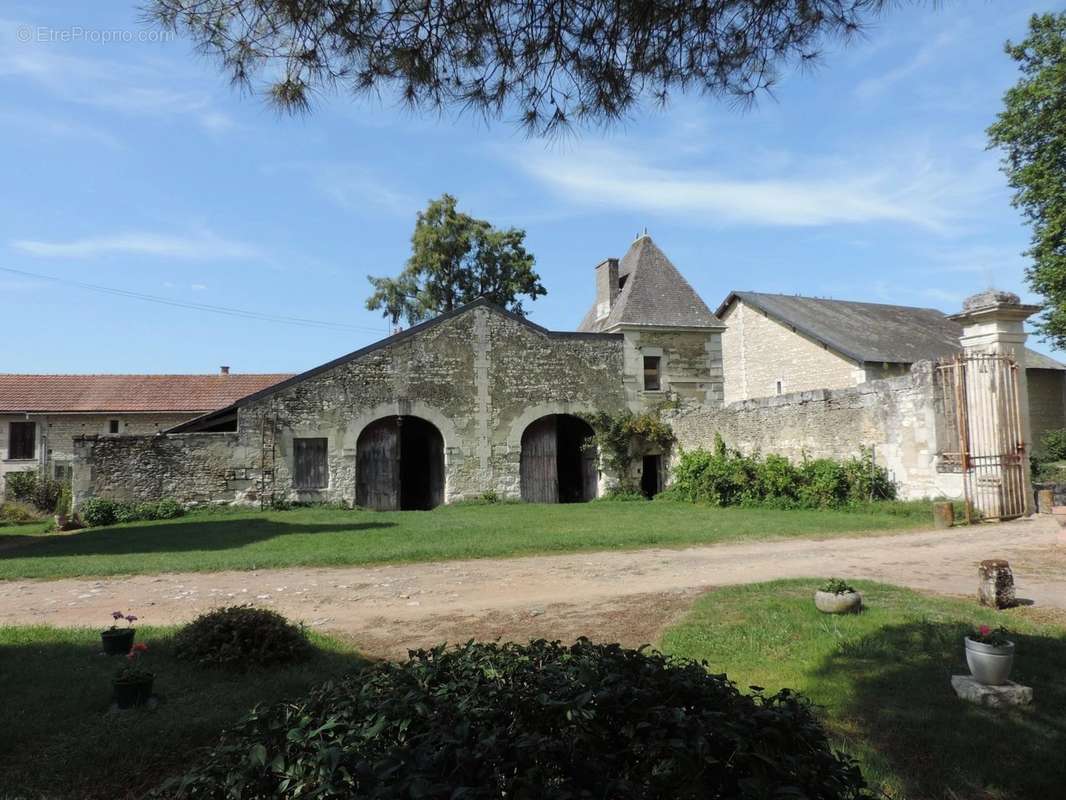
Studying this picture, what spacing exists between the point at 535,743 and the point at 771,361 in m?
25.5

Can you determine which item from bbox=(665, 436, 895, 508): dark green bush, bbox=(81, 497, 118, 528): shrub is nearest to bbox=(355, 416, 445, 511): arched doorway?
bbox=(81, 497, 118, 528): shrub

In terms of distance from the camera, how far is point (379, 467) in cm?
1856

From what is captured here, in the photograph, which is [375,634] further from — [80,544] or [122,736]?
[80,544]

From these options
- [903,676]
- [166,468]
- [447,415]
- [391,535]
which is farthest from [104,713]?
[447,415]

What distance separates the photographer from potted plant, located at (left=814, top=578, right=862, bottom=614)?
583 centimetres

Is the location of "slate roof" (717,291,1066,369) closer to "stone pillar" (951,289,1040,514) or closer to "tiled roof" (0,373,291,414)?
"stone pillar" (951,289,1040,514)

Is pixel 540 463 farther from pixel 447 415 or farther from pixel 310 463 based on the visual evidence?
pixel 310 463

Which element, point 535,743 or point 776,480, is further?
point 776,480

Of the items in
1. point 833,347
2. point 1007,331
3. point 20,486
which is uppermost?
point 833,347

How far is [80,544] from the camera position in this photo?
12383 millimetres

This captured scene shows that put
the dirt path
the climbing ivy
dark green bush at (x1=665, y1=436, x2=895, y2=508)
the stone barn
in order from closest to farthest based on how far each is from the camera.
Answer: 1. the dirt path
2. dark green bush at (x1=665, y1=436, x2=895, y2=508)
3. the stone barn
4. the climbing ivy

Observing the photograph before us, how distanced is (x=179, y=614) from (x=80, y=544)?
23.9ft

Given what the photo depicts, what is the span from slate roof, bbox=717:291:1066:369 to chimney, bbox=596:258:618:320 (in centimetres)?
595

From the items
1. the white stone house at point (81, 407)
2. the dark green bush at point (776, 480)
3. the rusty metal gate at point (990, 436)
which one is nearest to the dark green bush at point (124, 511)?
the white stone house at point (81, 407)
